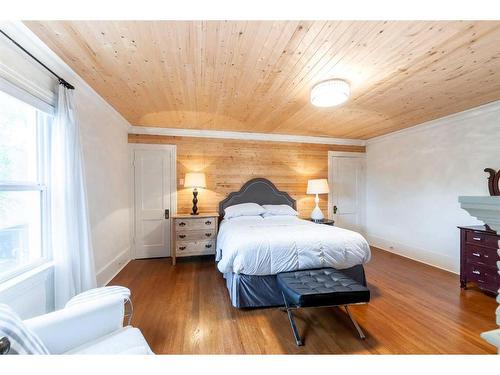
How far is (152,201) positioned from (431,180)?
479 centimetres

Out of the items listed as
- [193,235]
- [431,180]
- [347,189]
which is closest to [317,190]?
[347,189]

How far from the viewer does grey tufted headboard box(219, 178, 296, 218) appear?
3932 mm

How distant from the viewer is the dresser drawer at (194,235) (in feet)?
11.1

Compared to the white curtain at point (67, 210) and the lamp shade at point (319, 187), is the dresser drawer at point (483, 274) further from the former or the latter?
the white curtain at point (67, 210)

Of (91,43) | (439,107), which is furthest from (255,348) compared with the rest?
(439,107)

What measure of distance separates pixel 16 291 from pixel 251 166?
3.36 m

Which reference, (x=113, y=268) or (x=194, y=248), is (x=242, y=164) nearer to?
(x=194, y=248)

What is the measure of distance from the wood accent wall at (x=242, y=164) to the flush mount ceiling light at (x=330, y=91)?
80.3 inches

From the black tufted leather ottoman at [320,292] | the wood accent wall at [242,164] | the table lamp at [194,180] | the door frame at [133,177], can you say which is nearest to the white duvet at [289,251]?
the black tufted leather ottoman at [320,292]

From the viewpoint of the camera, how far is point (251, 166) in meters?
4.12

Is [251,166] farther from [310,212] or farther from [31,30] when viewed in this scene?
[31,30]

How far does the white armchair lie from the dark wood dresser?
137 inches

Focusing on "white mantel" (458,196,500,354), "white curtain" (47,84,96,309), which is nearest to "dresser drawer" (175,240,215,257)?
"white curtain" (47,84,96,309)
